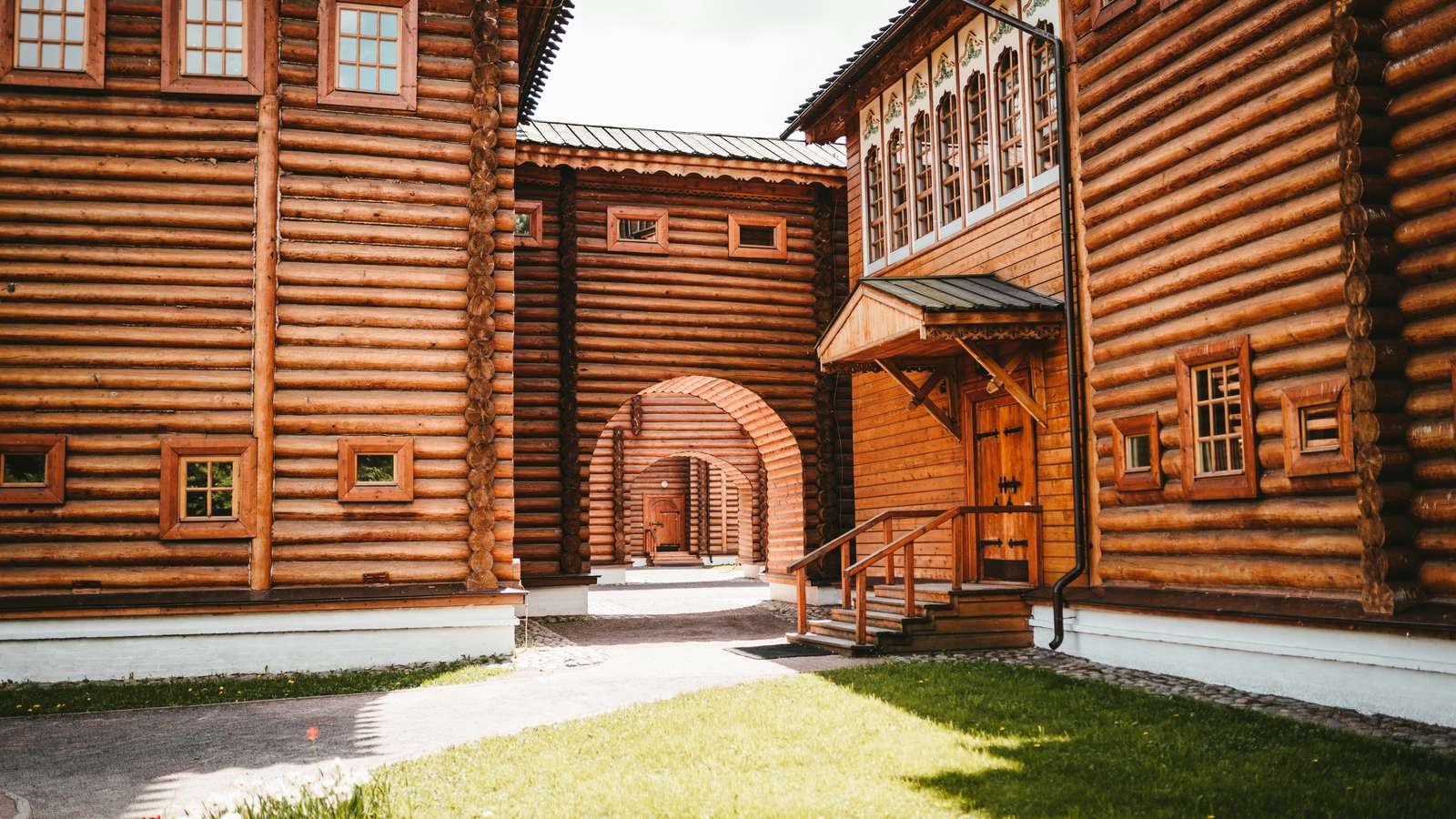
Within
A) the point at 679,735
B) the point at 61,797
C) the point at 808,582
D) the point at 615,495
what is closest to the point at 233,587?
the point at 61,797

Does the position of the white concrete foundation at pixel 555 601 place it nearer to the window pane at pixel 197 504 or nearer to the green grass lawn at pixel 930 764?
the window pane at pixel 197 504

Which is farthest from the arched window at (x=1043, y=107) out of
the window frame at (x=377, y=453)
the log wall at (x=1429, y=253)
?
the window frame at (x=377, y=453)

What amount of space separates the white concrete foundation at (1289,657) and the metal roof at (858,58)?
7772mm

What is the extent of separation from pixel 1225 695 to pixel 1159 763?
2859 millimetres

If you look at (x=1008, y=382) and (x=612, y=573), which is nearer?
(x=1008, y=382)

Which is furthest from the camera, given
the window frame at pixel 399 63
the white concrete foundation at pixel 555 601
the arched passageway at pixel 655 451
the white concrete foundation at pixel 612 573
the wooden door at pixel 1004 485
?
the arched passageway at pixel 655 451

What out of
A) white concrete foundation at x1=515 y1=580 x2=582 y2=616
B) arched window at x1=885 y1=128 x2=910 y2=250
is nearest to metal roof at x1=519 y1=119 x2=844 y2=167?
arched window at x1=885 y1=128 x2=910 y2=250

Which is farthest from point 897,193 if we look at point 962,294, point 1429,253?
point 1429,253

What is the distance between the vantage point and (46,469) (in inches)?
482

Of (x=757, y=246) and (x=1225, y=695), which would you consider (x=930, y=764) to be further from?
(x=757, y=246)

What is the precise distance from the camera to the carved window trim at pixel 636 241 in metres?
19.3

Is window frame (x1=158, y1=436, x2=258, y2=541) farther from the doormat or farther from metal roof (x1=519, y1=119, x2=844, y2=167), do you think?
metal roof (x1=519, y1=119, x2=844, y2=167)

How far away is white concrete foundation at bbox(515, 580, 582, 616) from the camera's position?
60.1ft

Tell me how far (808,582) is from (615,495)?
13341 mm
